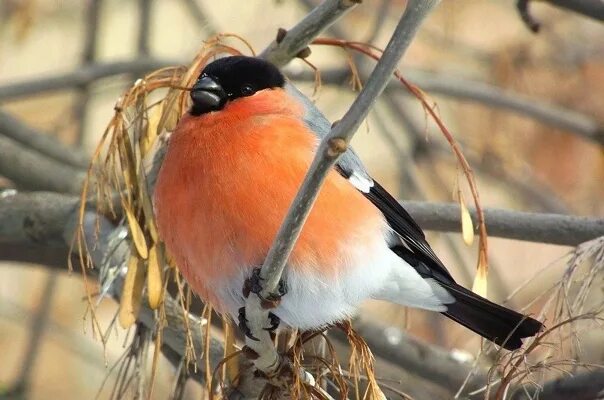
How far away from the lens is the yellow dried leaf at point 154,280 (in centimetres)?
179

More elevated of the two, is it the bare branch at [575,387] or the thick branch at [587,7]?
the thick branch at [587,7]

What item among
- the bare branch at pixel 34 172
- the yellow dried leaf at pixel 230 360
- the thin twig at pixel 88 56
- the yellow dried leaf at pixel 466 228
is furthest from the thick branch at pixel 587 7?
the thin twig at pixel 88 56

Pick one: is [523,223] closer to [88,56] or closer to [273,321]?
[273,321]

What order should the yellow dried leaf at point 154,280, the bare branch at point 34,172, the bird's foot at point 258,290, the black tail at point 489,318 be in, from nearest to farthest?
the bird's foot at point 258,290 < the yellow dried leaf at point 154,280 < the black tail at point 489,318 < the bare branch at point 34,172

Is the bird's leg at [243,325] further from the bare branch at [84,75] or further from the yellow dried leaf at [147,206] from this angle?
the bare branch at [84,75]

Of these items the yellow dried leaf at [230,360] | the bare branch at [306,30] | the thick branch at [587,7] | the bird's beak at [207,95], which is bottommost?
the yellow dried leaf at [230,360]

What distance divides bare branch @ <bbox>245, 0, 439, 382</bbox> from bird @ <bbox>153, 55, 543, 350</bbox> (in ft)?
0.55

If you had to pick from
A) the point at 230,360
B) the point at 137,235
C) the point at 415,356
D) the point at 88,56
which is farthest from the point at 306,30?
the point at 88,56

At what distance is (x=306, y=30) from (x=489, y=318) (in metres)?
0.67

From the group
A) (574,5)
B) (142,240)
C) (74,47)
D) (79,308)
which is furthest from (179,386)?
(74,47)

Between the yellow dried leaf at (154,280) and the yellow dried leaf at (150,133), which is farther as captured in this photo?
the yellow dried leaf at (150,133)

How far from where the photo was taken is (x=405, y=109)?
3.54m

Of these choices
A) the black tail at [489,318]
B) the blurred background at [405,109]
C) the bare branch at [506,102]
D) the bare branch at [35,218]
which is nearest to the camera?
the black tail at [489,318]

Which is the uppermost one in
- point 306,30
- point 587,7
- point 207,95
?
point 587,7
